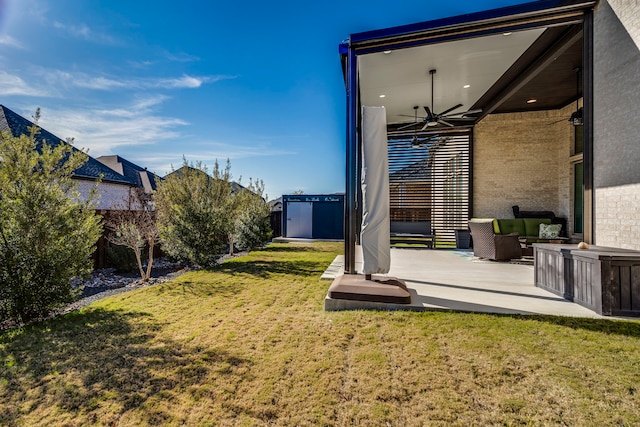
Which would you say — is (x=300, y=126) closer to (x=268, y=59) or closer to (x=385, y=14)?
(x=268, y=59)

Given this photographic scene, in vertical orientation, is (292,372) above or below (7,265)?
below

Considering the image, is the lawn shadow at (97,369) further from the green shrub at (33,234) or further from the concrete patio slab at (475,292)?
the concrete patio slab at (475,292)

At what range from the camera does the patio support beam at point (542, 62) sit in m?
4.74

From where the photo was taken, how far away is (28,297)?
131 inches

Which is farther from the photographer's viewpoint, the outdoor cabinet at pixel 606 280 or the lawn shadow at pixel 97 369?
the outdoor cabinet at pixel 606 280

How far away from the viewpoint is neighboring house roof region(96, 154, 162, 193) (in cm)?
2159

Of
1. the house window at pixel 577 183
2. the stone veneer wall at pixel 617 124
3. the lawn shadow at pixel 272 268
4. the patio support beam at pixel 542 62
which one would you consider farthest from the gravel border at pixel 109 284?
the house window at pixel 577 183

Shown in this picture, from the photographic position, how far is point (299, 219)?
1620 cm

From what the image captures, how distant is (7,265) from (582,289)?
6.53m

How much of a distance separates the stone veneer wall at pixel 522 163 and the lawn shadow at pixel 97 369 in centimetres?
910

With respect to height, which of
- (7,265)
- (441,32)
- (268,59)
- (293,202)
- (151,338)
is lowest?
(151,338)

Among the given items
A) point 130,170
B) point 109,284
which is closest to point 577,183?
point 109,284

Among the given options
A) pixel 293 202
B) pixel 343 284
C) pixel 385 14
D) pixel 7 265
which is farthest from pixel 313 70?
pixel 7 265

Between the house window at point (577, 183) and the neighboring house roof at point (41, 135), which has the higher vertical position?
the neighboring house roof at point (41, 135)
